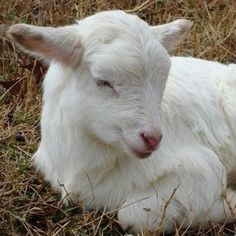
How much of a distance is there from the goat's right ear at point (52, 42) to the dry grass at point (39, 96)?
85 centimetres

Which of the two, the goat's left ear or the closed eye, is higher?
the goat's left ear

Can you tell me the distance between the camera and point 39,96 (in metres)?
4.99

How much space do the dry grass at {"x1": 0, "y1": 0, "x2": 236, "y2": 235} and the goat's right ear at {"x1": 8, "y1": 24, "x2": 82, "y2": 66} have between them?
85cm

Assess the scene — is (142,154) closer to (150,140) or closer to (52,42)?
(150,140)

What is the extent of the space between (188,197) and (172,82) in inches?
24.6

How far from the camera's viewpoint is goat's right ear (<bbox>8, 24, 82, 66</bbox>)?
3.32 meters

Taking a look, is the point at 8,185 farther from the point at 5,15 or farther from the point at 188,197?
the point at 5,15


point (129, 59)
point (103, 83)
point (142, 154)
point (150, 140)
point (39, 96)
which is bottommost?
point (39, 96)

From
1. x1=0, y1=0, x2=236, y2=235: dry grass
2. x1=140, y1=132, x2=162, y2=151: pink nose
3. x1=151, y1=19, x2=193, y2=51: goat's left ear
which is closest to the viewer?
x1=140, y1=132, x2=162, y2=151: pink nose

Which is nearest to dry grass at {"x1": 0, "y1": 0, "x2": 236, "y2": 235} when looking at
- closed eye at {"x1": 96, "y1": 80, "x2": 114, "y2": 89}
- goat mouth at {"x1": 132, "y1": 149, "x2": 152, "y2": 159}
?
goat mouth at {"x1": 132, "y1": 149, "x2": 152, "y2": 159}

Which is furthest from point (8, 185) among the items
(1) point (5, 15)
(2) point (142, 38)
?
(1) point (5, 15)

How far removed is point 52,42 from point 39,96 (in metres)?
1.64

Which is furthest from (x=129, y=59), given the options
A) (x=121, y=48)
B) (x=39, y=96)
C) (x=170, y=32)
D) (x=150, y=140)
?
(x=39, y=96)

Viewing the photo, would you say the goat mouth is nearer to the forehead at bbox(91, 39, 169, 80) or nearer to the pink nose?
the pink nose
